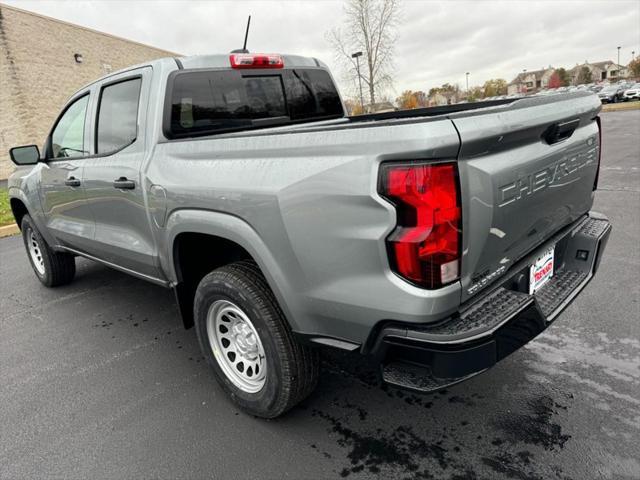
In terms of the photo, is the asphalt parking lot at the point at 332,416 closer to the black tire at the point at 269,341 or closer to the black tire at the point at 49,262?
the black tire at the point at 269,341

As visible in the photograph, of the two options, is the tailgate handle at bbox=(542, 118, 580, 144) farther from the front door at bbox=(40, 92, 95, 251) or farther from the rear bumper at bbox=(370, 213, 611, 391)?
the front door at bbox=(40, 92, 95, 251)

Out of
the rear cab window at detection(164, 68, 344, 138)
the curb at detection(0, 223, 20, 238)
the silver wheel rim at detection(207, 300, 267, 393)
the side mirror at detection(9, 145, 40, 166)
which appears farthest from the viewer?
the curb at detection(0, 223, 20, 238)

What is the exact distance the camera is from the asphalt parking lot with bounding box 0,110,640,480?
2.14m

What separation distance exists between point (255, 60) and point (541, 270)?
2.31 meters

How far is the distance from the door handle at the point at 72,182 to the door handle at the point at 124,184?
727mm

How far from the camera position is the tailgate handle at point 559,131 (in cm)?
205

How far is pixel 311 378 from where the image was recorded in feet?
7.64

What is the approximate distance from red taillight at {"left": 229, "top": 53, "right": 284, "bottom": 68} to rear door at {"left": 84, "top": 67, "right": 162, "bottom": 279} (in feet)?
1.91

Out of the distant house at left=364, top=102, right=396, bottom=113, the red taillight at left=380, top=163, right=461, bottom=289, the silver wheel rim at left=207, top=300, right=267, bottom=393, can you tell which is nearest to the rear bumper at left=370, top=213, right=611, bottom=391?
the red taillight at left=380, top=163, right=461, bottom=289

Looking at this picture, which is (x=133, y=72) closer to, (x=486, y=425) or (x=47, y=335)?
(x=47, y=335)

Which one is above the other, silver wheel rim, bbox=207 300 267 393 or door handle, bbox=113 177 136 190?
door handle, bbox=113 177 136 190

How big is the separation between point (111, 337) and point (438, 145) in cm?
319

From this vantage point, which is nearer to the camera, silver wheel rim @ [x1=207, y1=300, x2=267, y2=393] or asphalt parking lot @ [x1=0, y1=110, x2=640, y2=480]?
asphalt parking lot @ [x1=0, y1=110, x2=640, y2=480]

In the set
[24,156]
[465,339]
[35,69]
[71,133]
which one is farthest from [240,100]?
[35,69]
